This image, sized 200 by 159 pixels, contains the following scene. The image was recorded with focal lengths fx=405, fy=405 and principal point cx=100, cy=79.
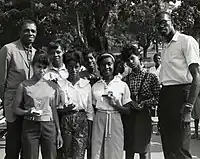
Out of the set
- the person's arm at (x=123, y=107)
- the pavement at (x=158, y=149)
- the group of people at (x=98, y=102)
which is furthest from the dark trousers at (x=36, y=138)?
the pavement at (x=158, y=149)

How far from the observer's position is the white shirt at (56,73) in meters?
5.00

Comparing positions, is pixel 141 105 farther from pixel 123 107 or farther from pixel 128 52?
pixel 128 52

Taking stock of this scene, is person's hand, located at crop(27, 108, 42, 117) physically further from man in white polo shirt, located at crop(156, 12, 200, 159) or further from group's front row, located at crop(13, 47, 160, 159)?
man in white polo shirt, located at crop(156, 12, 200, 159)

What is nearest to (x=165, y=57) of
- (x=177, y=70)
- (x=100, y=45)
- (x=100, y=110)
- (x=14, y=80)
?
(x=177, y=70)

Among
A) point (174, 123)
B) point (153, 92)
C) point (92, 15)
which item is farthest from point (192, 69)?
point (92, 15)

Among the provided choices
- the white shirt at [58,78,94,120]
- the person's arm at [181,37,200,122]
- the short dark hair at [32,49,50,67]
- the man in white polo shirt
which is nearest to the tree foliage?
the white shirt at [58,78,94,120]

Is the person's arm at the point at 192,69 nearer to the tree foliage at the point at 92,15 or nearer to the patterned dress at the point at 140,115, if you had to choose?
the patterned dress at the point at 140,115

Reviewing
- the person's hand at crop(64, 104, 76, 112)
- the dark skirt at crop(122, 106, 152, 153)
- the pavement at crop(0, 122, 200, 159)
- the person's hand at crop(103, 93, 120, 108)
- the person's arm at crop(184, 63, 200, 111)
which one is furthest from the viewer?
the pavement at crop(0, 122, 200, 159)

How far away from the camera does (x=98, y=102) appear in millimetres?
4676

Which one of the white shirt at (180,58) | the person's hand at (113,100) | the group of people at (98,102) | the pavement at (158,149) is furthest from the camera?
the pavement at (158,149)

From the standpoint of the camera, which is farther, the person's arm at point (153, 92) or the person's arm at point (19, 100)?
the person's arm at point (153, 92)

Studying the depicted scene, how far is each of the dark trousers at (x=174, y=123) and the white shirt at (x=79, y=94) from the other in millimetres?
810

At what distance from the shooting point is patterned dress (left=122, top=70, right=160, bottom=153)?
480 centimetres

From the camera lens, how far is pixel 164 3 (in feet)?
44.8
